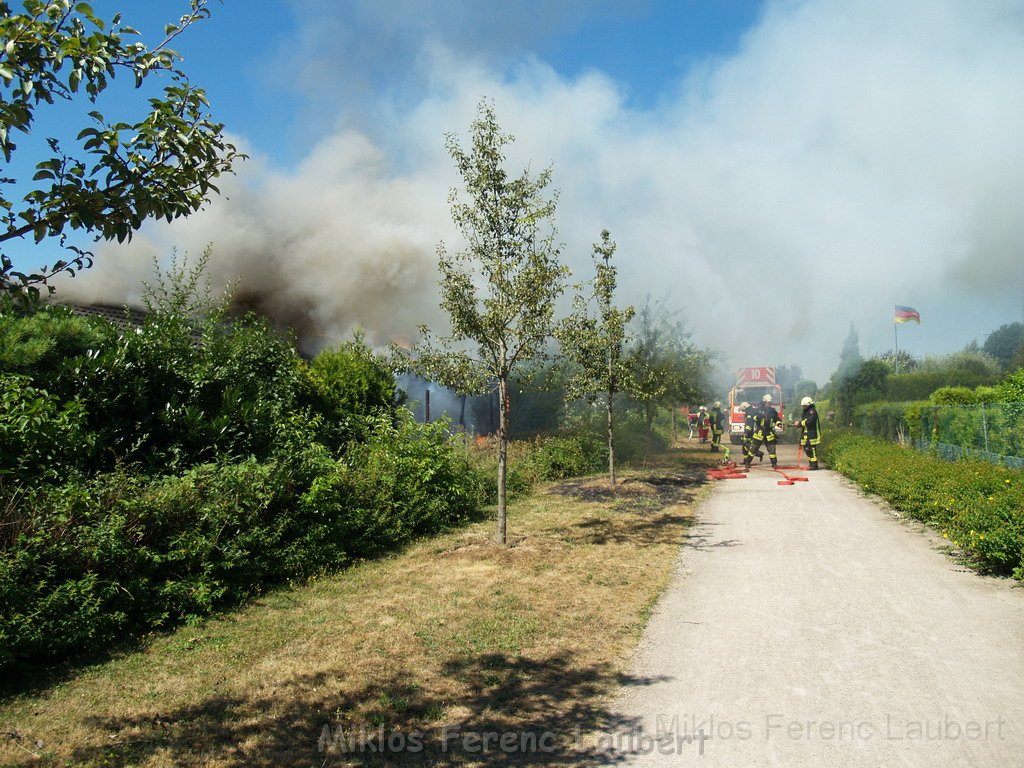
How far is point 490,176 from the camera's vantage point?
8070 mm

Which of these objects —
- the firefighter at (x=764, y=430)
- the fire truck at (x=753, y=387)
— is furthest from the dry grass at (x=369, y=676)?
the fire truck at (x=753, y=387)

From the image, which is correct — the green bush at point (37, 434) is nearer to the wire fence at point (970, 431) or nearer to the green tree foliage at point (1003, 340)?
the wire fence at point (970, 431)

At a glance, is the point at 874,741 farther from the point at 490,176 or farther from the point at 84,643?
the point at 490,176

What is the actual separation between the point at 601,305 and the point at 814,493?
5.01m

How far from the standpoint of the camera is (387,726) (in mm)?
3840

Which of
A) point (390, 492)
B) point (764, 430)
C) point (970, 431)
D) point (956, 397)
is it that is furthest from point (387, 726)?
point (956, 397)

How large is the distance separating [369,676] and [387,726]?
2.26ft

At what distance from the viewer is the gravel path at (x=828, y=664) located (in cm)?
359

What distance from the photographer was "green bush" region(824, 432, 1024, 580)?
21.7 feet

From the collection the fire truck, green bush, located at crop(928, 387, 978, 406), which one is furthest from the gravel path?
the fire truck

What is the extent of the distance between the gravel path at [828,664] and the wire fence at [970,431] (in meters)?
3.49

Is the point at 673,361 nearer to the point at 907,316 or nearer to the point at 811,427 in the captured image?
the point at 811,427

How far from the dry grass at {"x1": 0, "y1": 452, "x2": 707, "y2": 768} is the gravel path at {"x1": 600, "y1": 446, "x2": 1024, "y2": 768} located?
1.18 ft

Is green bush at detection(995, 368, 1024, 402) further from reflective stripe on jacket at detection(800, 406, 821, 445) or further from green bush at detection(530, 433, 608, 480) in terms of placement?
green bush at detection(530, 433, 608, 480)
